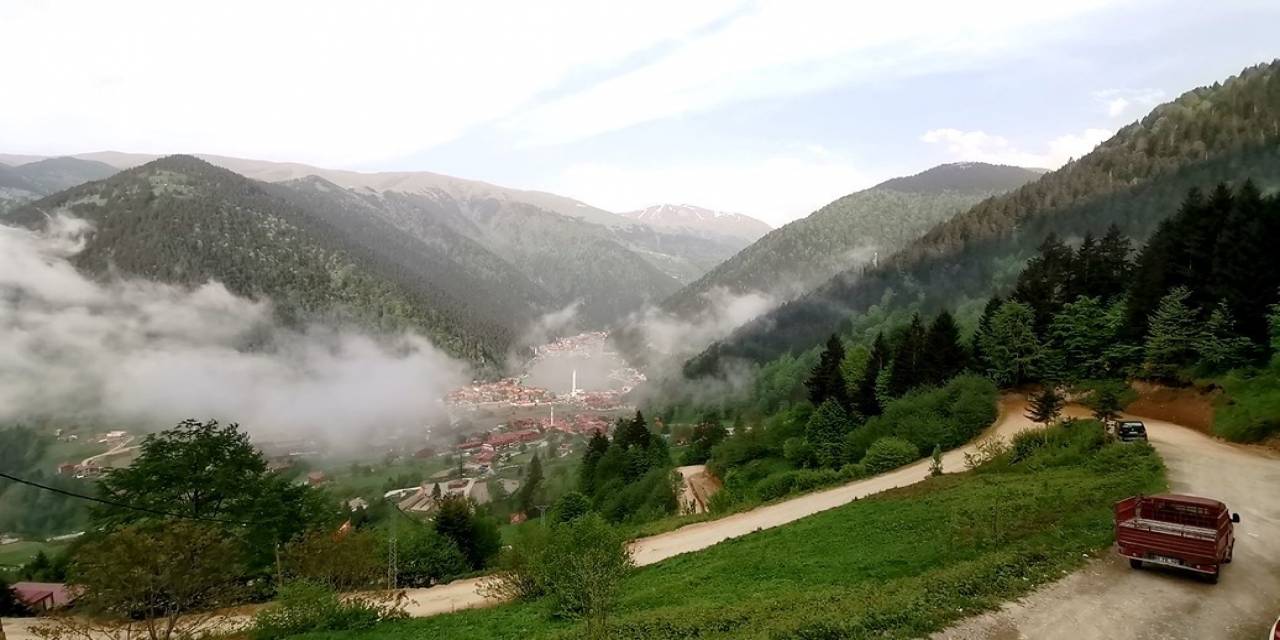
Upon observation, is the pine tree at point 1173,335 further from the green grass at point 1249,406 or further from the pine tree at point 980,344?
the pine tree at point 980,344

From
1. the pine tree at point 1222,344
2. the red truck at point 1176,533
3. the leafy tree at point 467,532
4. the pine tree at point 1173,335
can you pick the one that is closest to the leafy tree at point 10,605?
the leafy tree at point 467,532

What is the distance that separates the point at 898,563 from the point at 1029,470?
11.6 m

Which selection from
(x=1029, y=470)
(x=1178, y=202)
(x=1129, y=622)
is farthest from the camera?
(x=1178, y=202)

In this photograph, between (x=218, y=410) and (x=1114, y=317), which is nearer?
(x=1114, y=317)

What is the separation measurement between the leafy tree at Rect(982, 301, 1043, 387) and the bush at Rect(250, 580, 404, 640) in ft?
149

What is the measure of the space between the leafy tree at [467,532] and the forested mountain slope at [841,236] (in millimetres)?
126227

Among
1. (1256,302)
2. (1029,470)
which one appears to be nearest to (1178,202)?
(1256,302)

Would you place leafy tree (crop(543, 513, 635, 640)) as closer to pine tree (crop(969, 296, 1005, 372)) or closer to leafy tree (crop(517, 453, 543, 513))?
pine tree (crop(969, 296, 1005, 372))

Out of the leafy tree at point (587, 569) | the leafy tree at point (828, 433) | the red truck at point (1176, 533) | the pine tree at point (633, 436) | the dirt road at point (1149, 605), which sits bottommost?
the pine tree at point (633, 436)

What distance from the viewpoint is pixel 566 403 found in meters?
179

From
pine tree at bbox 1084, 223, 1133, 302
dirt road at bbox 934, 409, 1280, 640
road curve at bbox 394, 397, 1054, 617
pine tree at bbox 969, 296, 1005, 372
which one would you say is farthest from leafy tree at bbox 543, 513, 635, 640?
pine tree at bbox 1084, 223, 1133, 302

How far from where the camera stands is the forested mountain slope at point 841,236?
16312 cm

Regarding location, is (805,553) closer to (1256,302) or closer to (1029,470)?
(1029,470)

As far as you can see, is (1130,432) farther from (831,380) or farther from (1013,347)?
(831,380)
